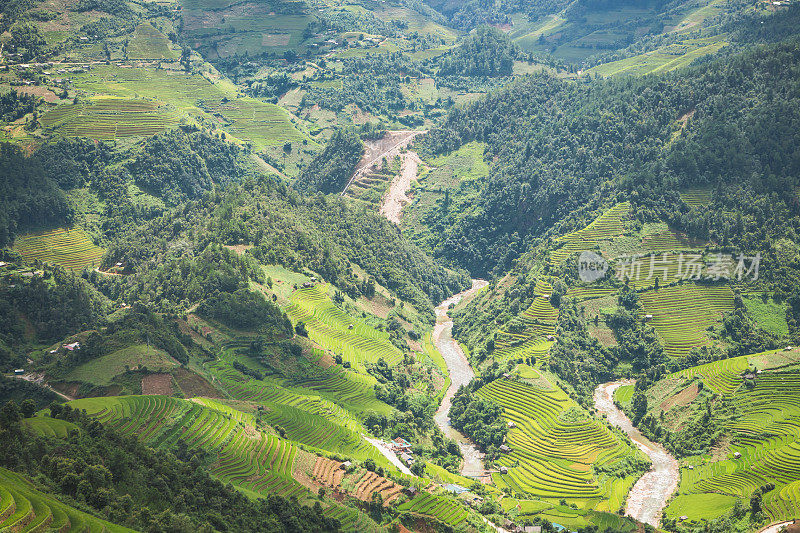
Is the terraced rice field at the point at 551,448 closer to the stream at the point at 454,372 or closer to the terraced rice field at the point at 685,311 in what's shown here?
the stream at the point at 454,372

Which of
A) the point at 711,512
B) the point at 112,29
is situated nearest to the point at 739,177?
the point at 711,512

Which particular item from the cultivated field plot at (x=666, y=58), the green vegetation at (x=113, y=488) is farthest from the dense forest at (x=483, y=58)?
the green vegetation at (x=113, y=488)

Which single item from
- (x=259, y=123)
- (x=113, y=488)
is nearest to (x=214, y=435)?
(x=113, y=488)

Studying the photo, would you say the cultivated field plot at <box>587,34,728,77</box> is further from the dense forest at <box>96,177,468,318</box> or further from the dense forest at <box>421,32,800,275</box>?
the dense forest at <box>96,177,468,318</box>

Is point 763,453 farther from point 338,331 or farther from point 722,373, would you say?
point 338,331

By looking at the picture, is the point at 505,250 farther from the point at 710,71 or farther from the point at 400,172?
the point at 710,71
